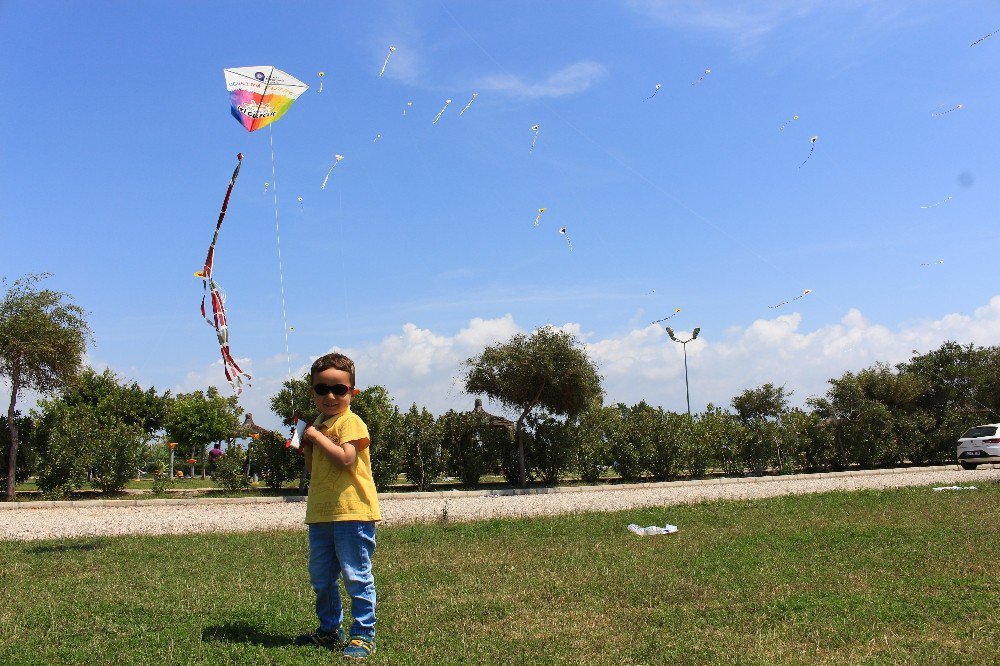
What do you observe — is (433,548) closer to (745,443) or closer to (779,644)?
(779,644)

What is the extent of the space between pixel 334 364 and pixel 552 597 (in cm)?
254

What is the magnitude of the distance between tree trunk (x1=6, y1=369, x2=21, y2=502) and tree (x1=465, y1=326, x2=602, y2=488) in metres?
11.6

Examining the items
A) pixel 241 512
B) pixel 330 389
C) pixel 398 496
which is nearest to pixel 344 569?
pixel 330 389

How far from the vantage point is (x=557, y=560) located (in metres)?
7.45

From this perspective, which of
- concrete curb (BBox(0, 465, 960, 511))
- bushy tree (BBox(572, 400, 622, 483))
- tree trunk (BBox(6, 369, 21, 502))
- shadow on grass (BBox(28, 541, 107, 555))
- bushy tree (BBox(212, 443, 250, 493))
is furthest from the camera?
bushy tree (BBox(572, 400, 622, 483))

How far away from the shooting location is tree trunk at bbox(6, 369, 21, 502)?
56.6ft

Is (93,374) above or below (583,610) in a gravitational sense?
above

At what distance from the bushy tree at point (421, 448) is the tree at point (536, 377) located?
7.18ft

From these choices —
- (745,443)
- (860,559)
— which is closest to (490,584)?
(860,559)

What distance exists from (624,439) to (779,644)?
20.1 m

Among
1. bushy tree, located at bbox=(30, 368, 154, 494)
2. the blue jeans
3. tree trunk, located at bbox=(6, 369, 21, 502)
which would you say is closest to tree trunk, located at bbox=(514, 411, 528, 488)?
bushy tree, located at bbox=(30, 368, 154, 494)

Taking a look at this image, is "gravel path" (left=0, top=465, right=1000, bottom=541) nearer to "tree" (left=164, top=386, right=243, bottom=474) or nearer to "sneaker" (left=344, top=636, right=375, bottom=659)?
"sneaker" (left=344, top=636, right=375, bottom=659)

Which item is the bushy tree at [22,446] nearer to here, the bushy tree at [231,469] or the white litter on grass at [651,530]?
the bushy tree at [231,469]

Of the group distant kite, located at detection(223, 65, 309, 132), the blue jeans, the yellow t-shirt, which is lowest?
the blue jeans
